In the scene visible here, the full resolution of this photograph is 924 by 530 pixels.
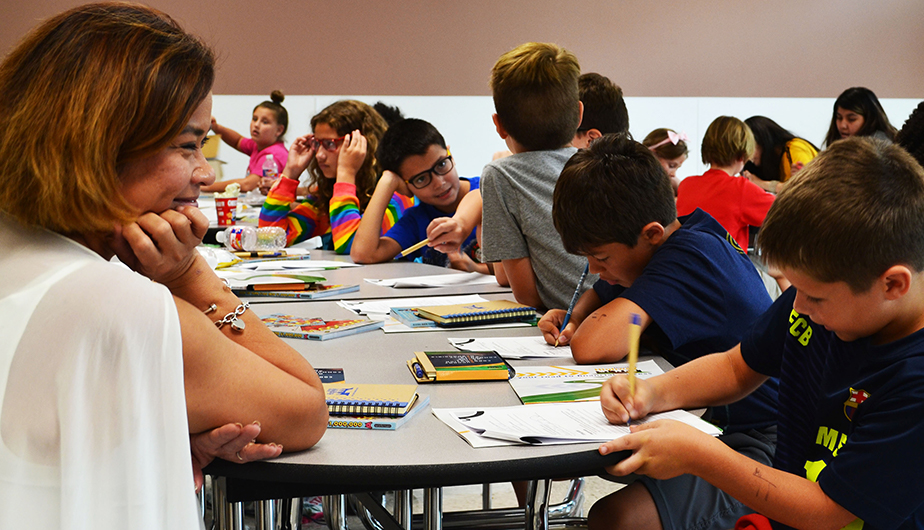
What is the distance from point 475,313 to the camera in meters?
1.73

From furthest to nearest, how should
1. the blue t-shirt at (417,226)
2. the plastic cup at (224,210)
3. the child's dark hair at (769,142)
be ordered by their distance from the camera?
the child's dark hair at (769,142)
the plastic cup at (224,210)
the blue t-shirt at (417,226)

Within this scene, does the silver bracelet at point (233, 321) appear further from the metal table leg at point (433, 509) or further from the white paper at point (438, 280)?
the white paper at point (438, 280)

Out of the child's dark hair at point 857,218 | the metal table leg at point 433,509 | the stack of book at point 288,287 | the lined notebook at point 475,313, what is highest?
the child's dark hair at point 857,218

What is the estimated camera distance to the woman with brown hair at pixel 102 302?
2.39ft

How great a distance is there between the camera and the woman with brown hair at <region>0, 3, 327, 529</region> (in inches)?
28.6

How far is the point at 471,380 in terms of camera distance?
4.23 feet

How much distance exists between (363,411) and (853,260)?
0.68 meters

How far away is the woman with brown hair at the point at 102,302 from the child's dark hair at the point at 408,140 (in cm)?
183

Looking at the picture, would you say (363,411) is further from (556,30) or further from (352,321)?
(556,30)

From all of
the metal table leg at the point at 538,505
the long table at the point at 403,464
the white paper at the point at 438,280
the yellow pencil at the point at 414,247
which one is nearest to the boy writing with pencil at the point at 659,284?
the metal table leg at the point at 538,505

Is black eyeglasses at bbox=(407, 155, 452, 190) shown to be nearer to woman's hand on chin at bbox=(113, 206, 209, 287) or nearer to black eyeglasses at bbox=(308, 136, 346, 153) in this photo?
black eyeglasses at bbox=(308, 136, 346, 153)

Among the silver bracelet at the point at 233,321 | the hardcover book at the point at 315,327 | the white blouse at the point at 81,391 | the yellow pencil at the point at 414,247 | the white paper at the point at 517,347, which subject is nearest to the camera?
the white blouse at the point at 81,391

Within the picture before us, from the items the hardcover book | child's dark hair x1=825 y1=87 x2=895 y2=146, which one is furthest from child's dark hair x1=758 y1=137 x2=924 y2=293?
child's dark hair x1=825 y1=87 x2=895 y2=146

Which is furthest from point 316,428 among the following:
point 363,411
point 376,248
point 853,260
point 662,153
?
point 662,153
